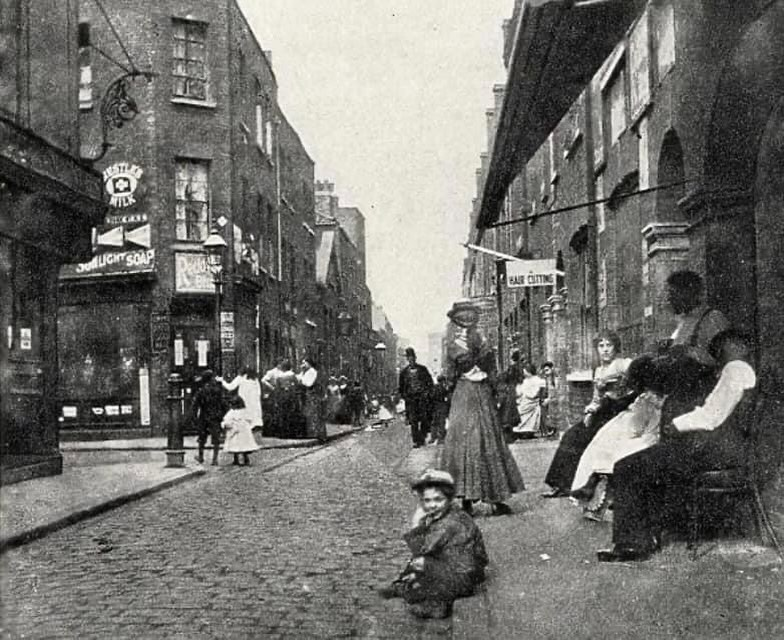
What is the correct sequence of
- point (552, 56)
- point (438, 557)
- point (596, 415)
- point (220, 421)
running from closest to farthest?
1. point (438, 557)
2. point (552, 56)
3. point (596, 415)
4. point (220, 421)

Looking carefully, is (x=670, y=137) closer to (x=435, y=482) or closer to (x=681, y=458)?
(x=681, y=458)

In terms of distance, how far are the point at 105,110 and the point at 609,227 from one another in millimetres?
6948

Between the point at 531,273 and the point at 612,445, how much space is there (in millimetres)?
10387

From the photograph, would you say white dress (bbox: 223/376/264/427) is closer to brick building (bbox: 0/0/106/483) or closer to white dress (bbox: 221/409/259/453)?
white dress (bbox: 221/409/259/453)

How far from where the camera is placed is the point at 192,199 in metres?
22.9

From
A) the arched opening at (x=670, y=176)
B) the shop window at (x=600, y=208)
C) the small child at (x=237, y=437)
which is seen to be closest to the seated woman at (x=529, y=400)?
the shop window at (x=600, y=208)

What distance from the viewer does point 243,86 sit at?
81.1 feet

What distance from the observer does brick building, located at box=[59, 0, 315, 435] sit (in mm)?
21891

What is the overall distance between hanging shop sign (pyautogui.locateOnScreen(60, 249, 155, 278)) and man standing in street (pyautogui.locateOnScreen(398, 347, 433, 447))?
710cm

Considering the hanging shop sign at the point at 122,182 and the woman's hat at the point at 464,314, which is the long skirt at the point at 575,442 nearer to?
the woman's hat at the point at 464,314

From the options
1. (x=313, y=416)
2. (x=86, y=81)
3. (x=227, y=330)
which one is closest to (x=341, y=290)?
A: (x=86, y=81)

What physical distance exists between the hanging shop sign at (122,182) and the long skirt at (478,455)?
16.1 meters

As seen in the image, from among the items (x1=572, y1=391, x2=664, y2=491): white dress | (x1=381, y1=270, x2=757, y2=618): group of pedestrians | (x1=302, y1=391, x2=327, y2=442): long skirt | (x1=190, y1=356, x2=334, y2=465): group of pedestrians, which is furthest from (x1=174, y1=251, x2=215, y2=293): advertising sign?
(x1=572, y1=391, x2=664, y2=491): white dress

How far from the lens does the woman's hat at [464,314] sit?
787 centimetres
